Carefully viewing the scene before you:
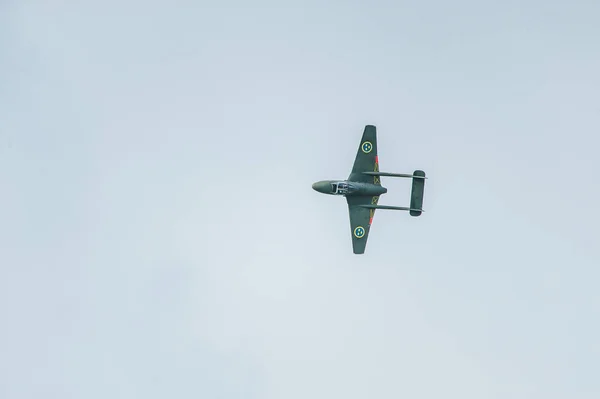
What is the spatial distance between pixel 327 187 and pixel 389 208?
36.1ft

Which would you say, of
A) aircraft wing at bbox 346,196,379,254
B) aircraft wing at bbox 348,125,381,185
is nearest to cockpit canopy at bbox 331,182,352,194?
aircraft wing at bbox 348,125,381,185

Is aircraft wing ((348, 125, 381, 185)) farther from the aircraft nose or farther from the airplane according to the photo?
the aircraft nose

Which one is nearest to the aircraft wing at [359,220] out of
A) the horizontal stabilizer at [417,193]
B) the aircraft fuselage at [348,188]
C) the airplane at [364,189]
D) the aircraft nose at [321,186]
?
the airplane at [364,189]

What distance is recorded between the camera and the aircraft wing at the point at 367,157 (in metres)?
112

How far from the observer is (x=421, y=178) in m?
109

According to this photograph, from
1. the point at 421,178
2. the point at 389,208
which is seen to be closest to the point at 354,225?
the point at 389,208

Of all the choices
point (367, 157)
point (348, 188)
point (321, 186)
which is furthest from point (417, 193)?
point (321, 186)

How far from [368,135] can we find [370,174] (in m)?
6.55

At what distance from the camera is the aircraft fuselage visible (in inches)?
4370

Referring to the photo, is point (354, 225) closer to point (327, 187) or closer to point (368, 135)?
point (327, 187)

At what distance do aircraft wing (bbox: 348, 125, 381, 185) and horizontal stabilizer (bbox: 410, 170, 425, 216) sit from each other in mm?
6930

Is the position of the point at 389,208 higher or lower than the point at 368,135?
lower

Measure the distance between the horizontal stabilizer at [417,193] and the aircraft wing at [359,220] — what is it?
746 centimetres

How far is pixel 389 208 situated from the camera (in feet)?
367
